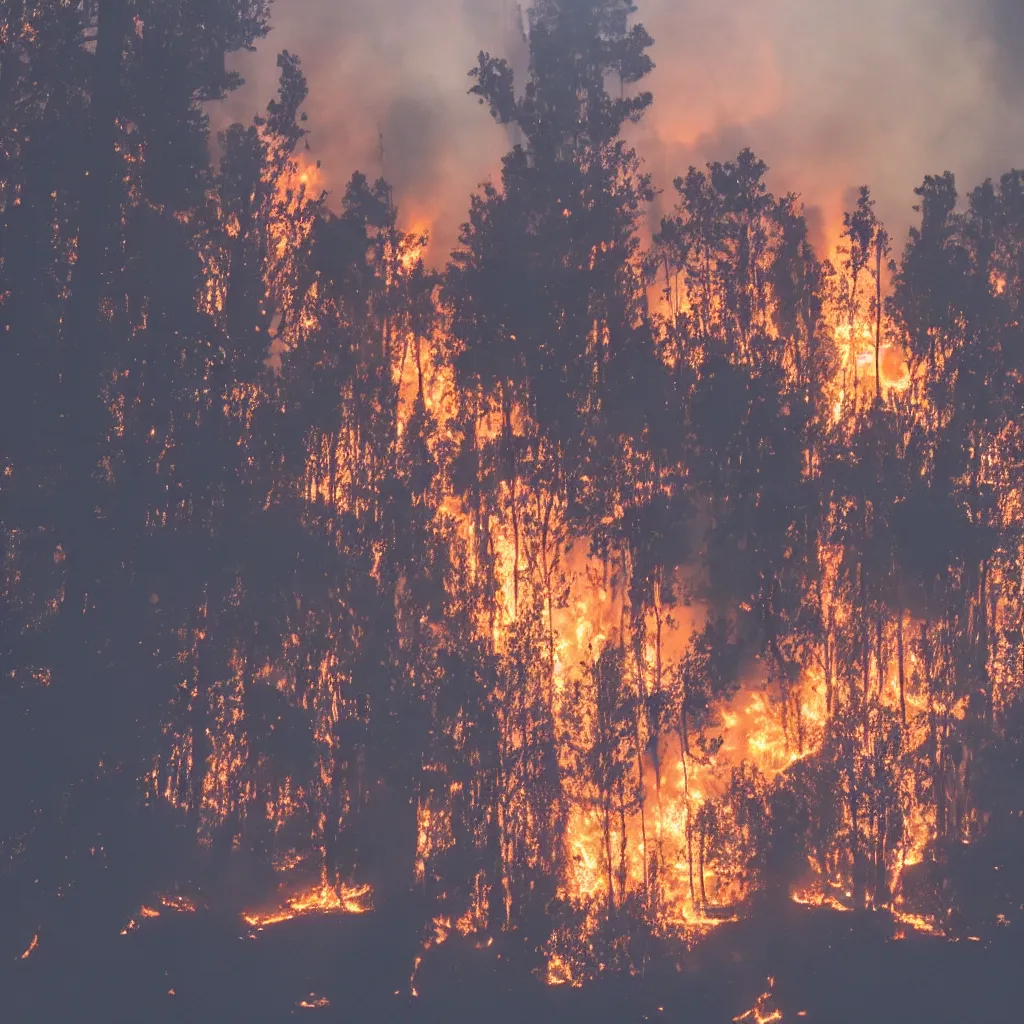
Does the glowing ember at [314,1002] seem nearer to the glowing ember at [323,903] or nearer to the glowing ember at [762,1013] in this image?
the glowing ember at [323,903]

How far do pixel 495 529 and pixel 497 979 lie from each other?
3.84m

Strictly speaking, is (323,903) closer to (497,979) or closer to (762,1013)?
(497,979)

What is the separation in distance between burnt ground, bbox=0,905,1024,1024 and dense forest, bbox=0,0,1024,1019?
183 millimetres

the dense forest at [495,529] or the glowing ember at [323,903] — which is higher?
the dense forest at [495,529]

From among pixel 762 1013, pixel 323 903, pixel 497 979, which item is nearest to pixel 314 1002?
pixel 323 903

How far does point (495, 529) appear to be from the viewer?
985 cm

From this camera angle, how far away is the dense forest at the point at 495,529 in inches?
350

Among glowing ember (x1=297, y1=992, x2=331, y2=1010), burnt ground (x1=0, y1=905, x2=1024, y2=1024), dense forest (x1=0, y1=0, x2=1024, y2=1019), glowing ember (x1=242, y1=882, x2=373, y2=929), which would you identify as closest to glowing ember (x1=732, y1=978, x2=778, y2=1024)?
burnt ground (x1=0, y1=905, x2=1024, y2=1024)

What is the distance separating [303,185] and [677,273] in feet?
12.0

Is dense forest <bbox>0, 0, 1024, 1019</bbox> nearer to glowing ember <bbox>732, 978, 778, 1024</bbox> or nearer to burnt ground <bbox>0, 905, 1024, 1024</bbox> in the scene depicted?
burnt ground <bbox>0, 905, 1024, 1024</bbox>

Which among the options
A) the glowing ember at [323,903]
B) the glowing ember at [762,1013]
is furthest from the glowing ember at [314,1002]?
the glowing ember at [762,1013]

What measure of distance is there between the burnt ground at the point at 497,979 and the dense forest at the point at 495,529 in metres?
0.18

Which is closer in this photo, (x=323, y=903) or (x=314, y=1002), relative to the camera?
(x=314, y=1002)

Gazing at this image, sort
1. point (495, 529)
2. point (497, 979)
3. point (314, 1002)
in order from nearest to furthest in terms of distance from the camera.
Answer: point (314, 1002) → point (497, 979) → point (495, 529)
